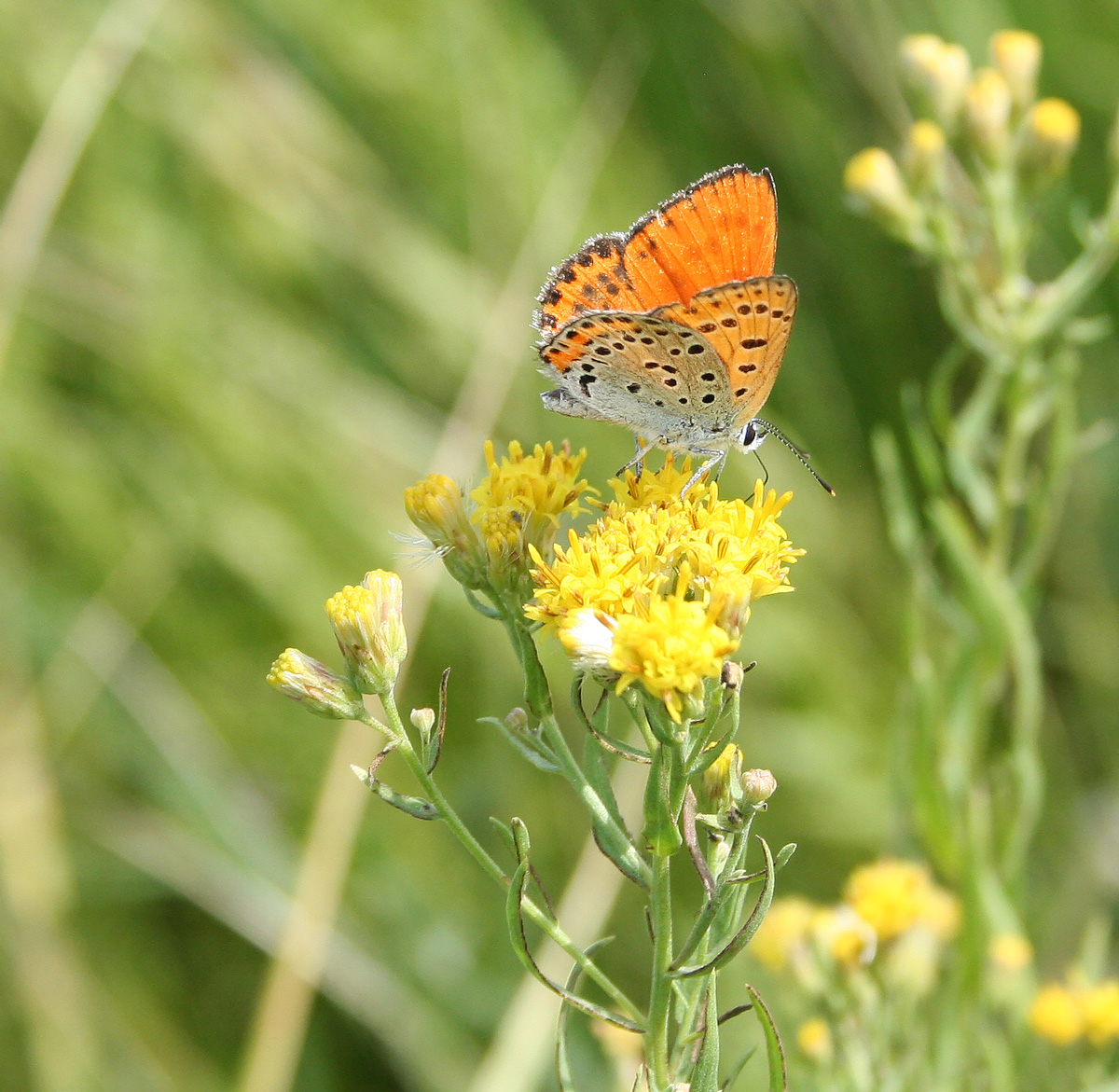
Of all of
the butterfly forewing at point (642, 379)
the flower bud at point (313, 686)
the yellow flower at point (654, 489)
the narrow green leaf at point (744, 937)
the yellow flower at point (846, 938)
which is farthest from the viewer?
the yellow flower at point (846, 938)

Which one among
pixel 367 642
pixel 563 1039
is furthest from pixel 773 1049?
pixel 367 642

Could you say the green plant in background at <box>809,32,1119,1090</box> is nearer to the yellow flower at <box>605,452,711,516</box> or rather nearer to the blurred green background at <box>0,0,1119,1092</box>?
the yellow flower at <box>605,452,711,516</box>

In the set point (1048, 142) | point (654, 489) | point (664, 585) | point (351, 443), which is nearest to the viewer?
point (664, 585)

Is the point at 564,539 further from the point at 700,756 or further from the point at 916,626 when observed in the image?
the point at 916,626

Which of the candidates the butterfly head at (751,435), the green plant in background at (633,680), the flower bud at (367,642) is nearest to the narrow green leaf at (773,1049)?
the green plant in background at (633,680)

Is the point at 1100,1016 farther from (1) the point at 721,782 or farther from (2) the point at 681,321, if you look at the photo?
(2) the point at 681,321

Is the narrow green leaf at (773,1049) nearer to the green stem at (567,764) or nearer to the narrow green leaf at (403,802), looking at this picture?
the green stem at (567,764)
